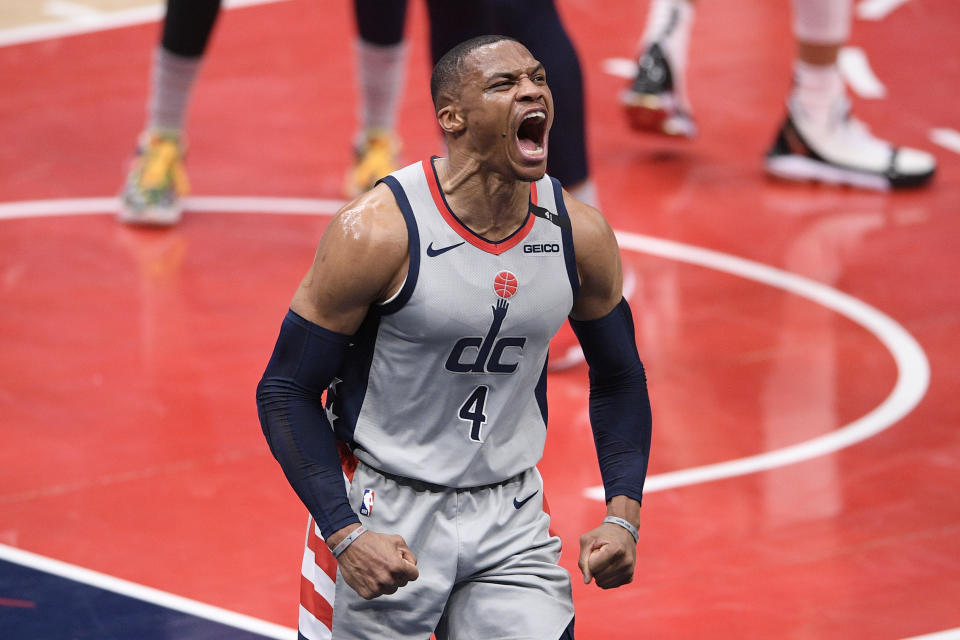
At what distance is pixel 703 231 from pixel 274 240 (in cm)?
183

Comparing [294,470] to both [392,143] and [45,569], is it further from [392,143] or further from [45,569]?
[392,143]

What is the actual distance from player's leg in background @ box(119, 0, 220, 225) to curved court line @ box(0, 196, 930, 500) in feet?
0.90

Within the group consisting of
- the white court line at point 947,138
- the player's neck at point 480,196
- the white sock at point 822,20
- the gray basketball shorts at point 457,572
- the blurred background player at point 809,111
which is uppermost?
the player's neck at point 480,196

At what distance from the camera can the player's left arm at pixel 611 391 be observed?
9.56 feet

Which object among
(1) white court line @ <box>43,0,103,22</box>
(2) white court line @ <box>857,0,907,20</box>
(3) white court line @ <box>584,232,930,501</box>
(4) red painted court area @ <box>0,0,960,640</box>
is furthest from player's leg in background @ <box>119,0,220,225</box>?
(2) white court line @ <box>857,0,907,20</box>

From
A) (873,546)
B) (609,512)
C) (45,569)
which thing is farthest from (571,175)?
(609,512)

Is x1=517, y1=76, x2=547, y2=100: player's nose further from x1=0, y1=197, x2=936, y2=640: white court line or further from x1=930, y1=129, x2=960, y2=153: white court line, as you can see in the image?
x1=930, y1=129, x2=960, y2=153: white court line

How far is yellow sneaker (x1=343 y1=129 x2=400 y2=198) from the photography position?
23.4ft

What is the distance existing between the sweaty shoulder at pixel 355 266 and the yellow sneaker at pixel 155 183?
4.17m

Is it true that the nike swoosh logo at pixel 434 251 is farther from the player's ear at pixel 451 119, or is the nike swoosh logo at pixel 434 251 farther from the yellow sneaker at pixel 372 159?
the yellow sneaker at pixel 372 159

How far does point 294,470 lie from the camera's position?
112 inches

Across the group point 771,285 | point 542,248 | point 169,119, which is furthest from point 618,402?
point 169,119

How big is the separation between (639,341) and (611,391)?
9.13ft

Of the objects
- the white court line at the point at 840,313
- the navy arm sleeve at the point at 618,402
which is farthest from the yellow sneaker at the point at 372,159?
the navy arm sleeve at the point at 618,402
